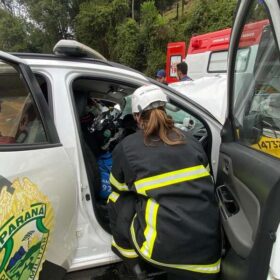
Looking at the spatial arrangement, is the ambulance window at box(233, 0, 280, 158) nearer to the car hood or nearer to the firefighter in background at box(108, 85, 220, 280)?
the firefighter in background at box(108, 85, 220, 280)

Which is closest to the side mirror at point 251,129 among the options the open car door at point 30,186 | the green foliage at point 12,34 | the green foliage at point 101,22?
the open car door at point 30,186

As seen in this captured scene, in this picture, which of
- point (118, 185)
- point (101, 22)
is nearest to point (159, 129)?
point (118, 185)

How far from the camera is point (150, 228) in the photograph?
195 centimetres

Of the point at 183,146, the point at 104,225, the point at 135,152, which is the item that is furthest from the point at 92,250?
the point at 183,146

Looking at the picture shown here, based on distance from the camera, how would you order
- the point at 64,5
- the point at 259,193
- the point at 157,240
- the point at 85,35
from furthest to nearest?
the point at 64,5, the point at 85,35, the point at 157,240, the point at 259,193

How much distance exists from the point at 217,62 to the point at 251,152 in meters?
6.43

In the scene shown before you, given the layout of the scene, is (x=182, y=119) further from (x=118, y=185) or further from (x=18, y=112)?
(x=18, y=112)

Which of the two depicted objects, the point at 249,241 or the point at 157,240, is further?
the point at 157,240

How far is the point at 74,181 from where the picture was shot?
83.5 inches

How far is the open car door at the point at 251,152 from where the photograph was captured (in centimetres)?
150

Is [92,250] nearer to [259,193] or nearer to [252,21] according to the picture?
[259,193]

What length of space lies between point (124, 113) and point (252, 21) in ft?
4.38

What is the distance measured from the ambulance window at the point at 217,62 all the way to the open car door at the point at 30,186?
602 cm

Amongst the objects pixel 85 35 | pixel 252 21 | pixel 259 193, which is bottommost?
pixel 85 35
